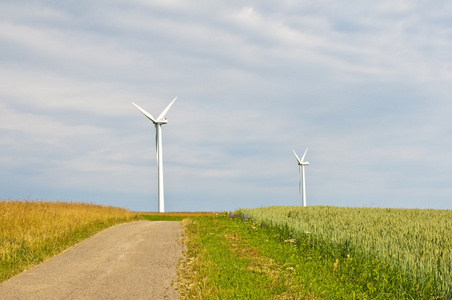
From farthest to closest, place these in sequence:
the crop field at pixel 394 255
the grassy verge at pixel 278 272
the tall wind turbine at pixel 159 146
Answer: the tall wind turbine at pixel 159 146
the grassy verge at pixel 278 272
the crop field at pixel 394 255

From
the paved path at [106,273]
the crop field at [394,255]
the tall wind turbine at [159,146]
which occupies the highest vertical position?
the tall wind turbine at [159,146]

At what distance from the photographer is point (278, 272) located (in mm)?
12953

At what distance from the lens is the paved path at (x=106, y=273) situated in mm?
11766

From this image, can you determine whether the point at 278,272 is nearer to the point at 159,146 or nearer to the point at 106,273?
the point at 106,273

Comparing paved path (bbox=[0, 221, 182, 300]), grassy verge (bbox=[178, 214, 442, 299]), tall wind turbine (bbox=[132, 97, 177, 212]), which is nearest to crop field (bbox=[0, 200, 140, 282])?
paved path (bbox=[0, 221, 182, 300])

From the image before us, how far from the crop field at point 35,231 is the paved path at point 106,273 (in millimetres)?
634

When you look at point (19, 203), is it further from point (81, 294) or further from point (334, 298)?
point (334, 298)

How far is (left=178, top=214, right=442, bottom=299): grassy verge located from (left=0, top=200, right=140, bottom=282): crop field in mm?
6014

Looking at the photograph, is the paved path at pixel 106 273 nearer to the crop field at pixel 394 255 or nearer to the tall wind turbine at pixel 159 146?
the crop field at pixel 394 255

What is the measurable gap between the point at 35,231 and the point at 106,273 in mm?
6950

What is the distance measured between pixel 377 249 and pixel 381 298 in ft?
8.24

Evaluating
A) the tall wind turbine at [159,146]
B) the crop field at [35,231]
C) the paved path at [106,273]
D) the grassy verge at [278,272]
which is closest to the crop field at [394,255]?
the grassy verge at [278,272]

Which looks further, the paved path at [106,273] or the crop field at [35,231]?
the crop field at [35,231]

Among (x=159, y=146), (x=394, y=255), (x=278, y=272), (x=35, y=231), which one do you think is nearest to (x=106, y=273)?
(x=278, y=272)
